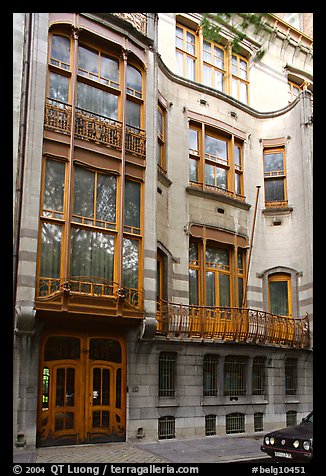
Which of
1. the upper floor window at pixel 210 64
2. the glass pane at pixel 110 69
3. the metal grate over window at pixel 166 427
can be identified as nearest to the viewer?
the metal grate over window at pixel 166 427

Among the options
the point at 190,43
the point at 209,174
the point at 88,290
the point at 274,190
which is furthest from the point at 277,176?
the point at 88,290

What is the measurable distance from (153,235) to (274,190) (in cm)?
815

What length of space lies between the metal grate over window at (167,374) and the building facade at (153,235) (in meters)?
0.06

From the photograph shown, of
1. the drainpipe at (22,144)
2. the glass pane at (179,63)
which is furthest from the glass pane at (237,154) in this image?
the drainpipe at (22,144)

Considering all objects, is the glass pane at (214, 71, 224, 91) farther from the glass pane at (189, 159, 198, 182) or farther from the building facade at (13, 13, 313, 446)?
the glass pane at (189, 159, 198, 182)

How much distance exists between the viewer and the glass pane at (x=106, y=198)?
15211 millimetres

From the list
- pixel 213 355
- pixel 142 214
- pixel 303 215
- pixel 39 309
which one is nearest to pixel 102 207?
pixel 142 214

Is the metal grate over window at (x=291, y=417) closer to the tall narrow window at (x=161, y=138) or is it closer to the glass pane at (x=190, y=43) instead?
the tall narrow window at (x=161, y=138)

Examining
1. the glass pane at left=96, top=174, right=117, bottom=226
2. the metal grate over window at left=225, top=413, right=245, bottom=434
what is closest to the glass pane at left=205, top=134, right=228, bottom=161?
the glass pane at left=96, top=174, right=117, bottom=226

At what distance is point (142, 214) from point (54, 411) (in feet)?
20.6

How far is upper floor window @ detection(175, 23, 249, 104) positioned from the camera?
20797 mm

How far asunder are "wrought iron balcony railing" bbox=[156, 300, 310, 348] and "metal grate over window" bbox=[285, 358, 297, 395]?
0.77m

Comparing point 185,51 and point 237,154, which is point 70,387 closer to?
point 237,154

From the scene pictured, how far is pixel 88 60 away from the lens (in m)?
16.2
